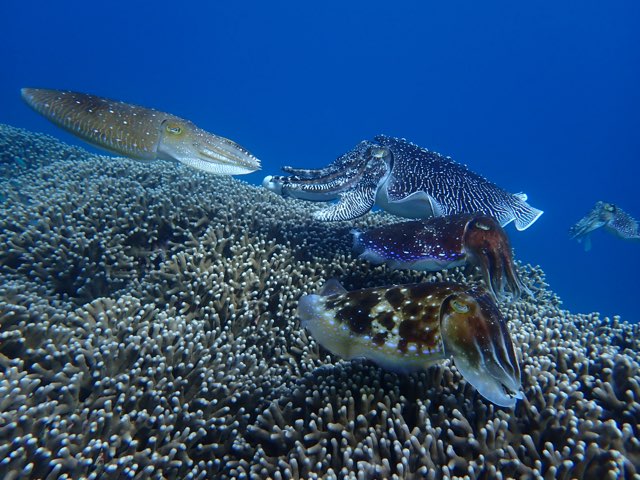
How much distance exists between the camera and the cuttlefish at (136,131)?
12.6 feet

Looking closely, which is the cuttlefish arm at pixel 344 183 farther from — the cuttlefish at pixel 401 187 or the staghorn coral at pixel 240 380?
the staghorn coral at pixel 240 380

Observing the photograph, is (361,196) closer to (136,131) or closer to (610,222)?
(136,131)

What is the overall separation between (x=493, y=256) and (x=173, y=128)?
400 cm

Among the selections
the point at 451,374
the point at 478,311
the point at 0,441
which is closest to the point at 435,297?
the point at 478,311

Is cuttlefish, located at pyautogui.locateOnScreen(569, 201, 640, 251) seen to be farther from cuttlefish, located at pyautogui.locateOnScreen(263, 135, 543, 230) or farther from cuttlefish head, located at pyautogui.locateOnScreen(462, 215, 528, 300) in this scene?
cuttlefish head, located at pyautogui.locateOnScreen(462, 215, 528, 300)

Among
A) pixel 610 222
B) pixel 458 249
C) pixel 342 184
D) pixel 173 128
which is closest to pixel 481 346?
pixel 458 249

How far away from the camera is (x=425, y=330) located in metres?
2.88

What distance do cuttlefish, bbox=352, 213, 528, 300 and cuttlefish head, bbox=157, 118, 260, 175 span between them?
198cm

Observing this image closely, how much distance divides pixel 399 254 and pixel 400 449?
223cm

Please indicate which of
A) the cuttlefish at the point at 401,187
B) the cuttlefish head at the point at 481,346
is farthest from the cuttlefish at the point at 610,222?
the cuttlefish head at the point at 481,346

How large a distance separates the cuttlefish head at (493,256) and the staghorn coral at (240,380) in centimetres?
57

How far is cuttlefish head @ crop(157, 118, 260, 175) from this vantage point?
13.6 ft

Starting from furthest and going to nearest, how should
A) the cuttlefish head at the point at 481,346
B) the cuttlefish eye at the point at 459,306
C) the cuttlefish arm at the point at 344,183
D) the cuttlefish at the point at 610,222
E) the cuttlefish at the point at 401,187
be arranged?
the cuttlefish at the point at 610,222, the cuttlefish arm at the point at 344,183, the cuttlefish at the point at 401,187, the cuttlefish eye at the point at 459,306, the cuttlefish head at the point at 481,346

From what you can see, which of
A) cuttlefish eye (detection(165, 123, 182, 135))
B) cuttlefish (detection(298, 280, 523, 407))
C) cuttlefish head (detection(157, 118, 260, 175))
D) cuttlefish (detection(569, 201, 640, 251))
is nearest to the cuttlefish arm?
cuttlefish head (detection(157, 118, 260, 175))
